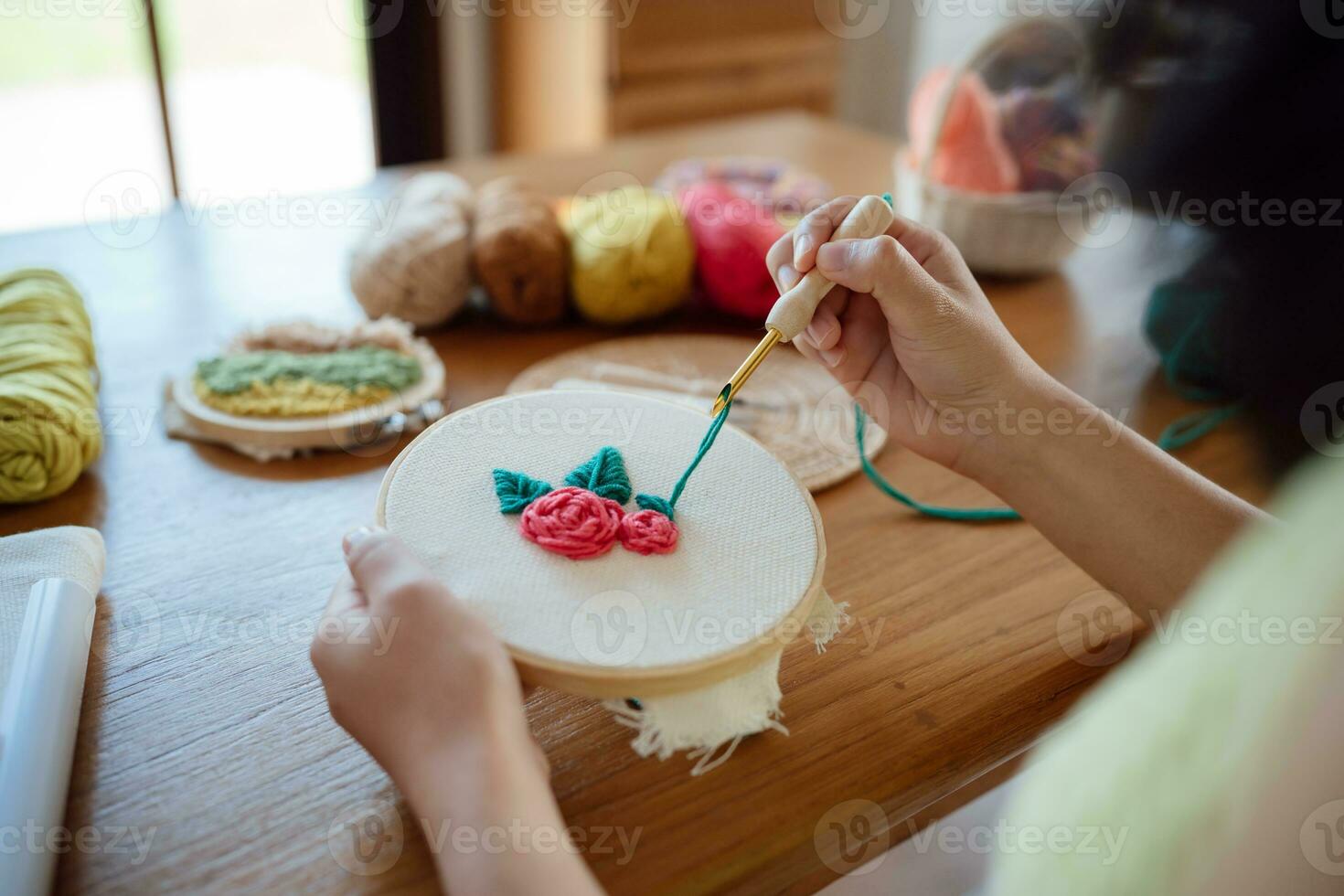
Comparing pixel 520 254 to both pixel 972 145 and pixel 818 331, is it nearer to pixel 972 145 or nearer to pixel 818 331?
pixel 818 331

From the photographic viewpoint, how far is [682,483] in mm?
668

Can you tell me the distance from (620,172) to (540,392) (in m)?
0.88

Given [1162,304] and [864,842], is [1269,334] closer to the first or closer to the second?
[1162,304]

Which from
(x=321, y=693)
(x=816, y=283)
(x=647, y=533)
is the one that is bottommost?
(x=321, y=693)

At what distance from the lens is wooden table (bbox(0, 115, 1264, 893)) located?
0.54 meters

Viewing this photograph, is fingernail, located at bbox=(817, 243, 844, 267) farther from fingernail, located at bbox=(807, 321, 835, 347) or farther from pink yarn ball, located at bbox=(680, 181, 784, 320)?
pink yarn ball, located at bbox=(680, 181, 784, 320)

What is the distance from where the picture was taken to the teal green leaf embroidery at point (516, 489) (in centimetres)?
63

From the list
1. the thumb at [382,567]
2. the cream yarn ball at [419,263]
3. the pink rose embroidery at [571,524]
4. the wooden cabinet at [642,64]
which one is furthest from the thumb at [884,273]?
the wooden cabinet at [642,64]

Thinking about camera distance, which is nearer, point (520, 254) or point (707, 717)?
point (707, 717)

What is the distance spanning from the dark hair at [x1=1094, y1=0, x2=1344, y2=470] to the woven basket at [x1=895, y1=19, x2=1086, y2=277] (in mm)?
173

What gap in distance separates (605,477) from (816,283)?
22 cm

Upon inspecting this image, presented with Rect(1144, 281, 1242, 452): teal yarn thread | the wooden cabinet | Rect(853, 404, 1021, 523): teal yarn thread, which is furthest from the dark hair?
the wooden cabinet

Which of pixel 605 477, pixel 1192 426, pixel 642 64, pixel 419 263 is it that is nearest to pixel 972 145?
pixel 1192 426

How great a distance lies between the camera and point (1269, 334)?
104cm
